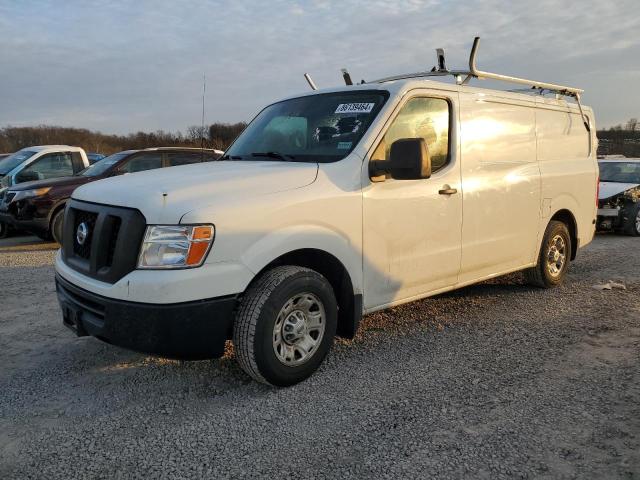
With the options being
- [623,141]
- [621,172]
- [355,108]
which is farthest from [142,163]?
[623,141]

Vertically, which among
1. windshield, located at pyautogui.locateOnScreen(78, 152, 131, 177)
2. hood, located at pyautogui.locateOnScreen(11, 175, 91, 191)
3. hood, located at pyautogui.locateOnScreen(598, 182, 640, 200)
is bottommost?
hood, located at pyautogui.locateOnScreen(598, 182, 640, 200)

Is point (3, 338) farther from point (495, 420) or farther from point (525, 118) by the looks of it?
point (525, 118)

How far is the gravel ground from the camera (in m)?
2.72

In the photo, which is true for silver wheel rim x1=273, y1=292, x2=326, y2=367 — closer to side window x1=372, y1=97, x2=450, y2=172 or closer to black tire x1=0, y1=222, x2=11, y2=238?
side window x1=372, y1=97, x2=450, y2=172

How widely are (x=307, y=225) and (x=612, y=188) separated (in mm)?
9649

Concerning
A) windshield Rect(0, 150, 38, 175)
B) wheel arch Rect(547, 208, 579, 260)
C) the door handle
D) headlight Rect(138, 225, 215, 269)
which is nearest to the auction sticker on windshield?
the door handle

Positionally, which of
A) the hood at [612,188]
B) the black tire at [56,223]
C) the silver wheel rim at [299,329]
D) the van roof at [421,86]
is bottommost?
the silver wheel rim at [299,329]

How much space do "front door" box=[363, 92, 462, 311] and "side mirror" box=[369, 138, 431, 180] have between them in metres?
0.20

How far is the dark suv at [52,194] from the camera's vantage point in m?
9.34

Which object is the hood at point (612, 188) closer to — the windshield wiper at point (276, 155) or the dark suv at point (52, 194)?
the dark suv at point (52, 194)

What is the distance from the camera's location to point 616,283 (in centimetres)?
642

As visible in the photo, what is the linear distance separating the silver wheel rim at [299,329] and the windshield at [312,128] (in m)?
1.05

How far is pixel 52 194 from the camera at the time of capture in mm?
9406

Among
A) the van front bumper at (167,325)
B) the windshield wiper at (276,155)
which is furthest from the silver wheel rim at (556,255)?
the van front bumper at (167,325)
